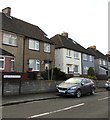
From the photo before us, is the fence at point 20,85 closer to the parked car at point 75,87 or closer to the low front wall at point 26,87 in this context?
the low front wall at point 26,87

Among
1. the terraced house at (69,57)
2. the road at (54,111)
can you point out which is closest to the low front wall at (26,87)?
the road at (54,111)

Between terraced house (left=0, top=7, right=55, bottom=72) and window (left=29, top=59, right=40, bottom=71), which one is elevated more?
terraced house (left=0, top=7, right=55, bottom=72)

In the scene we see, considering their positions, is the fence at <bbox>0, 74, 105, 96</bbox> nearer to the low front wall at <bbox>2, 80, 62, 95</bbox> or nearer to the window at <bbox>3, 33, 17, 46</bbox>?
the low front wall at <bbox>2, 80, 62, 95</bbox>

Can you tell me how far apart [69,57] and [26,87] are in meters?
25.7

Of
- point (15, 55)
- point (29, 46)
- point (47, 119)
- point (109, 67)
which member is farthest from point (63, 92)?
point (109, 67)

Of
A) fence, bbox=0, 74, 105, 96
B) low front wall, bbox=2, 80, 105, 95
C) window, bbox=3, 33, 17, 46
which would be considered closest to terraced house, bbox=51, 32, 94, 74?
window, bbox=3, 33, 17, 46

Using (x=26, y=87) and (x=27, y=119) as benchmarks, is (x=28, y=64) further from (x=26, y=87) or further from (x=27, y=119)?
(x=27, y=119)

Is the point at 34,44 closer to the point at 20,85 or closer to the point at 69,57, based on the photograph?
the point at 69,57

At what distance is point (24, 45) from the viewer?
34688mm

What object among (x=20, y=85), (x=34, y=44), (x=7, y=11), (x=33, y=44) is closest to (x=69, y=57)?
(x=34, y=44)

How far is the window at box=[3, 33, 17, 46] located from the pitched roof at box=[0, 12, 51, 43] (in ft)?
2.16

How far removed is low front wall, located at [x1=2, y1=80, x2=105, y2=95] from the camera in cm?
1908

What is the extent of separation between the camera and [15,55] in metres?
33.0

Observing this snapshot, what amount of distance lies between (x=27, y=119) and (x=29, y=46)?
87.5 feet
